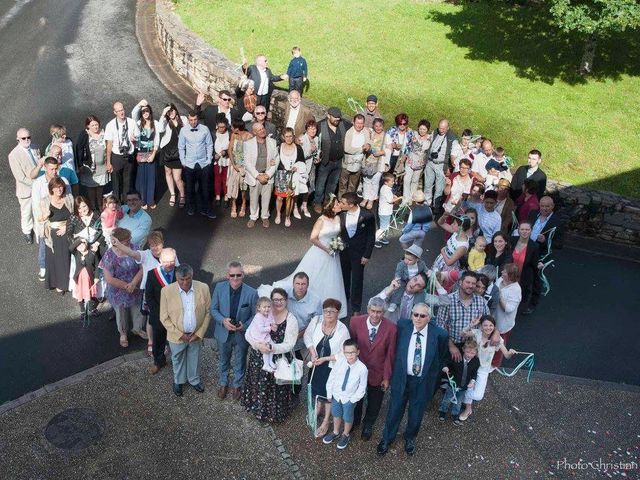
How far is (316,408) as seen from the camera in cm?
780

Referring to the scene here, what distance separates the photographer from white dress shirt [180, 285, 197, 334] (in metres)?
7.77

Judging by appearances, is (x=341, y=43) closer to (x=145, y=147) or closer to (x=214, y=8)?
(x=214, y=8)

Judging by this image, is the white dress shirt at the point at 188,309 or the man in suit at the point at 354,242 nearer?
the white dress shirt at the point at 188,309

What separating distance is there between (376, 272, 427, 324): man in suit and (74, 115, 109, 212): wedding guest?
17.7 feet

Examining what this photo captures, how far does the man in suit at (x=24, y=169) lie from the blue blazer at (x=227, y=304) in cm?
447

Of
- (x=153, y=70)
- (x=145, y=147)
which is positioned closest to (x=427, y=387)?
(x=145, y=147)

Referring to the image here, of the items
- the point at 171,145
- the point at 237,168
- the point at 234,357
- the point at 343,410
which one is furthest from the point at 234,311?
the point at 171,145

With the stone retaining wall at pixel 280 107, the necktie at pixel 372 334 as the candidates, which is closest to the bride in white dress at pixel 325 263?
the necktie at pixel 372 334

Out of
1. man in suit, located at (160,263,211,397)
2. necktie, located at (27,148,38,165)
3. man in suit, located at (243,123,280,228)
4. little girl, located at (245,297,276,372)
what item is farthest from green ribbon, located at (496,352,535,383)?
necktie, located at (27,148,38,165)

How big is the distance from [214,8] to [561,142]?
10389mm

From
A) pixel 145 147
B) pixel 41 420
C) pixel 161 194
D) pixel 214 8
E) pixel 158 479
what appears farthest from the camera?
pixel 214 8

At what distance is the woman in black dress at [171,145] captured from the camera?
38.6 ft

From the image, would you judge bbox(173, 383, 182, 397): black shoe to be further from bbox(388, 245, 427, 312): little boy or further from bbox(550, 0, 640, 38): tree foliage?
bbox(550, 0, 640, 38): tree foliage

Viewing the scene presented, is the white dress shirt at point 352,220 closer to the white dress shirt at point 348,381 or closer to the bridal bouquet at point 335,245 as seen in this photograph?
the bridal bouquet at point 335,245
